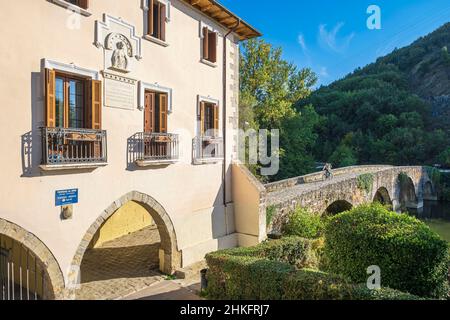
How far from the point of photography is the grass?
23.1 meters

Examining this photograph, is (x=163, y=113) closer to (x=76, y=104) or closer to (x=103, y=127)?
(x=103, y=127)

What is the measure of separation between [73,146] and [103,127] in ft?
3.04

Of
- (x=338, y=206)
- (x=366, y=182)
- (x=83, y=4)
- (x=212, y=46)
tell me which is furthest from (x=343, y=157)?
(x=83, y=4)

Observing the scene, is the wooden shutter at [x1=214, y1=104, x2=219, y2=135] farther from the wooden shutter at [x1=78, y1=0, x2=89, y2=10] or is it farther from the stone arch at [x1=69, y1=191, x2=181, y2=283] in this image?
the wooden shutter at [x1=78, y1=0, x2=89, y2=10]

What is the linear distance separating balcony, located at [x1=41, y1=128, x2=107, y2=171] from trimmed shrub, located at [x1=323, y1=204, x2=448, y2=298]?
23.1 feet

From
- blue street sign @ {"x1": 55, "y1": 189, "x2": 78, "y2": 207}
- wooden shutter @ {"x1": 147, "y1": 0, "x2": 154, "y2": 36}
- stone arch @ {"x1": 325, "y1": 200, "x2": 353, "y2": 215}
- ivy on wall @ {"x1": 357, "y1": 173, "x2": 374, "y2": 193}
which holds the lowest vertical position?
stone arch @ {"x1": 325, "y1": 200, "x2": 353, "y2": 215}

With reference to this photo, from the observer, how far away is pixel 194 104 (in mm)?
10383

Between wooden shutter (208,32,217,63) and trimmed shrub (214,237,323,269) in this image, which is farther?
wooden shutter (208,32,217,63)

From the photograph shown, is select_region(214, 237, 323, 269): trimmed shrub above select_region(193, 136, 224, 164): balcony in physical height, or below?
below

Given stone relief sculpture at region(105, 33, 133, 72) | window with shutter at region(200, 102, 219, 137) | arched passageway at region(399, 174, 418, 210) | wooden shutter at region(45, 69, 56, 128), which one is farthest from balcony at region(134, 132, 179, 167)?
arched passageway at region(399, 174, 418, 210)

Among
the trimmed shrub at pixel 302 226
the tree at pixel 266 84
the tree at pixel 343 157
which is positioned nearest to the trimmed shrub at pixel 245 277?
the trimmed shrub at pixel 302 226

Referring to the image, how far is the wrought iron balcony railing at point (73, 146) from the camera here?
6.37 metres

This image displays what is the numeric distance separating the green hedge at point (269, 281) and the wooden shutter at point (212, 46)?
665cm

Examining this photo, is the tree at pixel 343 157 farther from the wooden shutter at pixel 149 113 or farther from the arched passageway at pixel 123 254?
the wooden shutter at pixel 149 113
